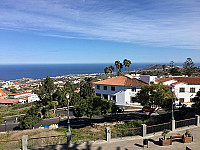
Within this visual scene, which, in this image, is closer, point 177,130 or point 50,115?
point 177,130

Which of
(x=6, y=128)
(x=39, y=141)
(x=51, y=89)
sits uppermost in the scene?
(x=51, y=89)

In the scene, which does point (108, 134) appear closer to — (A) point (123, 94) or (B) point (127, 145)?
(B) point (127, 145)

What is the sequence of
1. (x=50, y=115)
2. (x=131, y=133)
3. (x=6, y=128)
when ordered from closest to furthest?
(x=131, y=133), (x=6, y=128), (x=50, y=115)

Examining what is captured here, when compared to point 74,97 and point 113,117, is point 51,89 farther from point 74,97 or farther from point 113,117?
point 113,117

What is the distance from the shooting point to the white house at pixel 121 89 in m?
44.7

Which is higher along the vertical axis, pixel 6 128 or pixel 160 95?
pixel 160 95

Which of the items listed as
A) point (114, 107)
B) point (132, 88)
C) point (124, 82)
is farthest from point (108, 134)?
point (124, 82)

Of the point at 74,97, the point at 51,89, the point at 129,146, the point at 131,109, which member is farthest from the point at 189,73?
the point at 129,146

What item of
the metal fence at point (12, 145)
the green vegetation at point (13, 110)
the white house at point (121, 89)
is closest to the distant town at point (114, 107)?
the white house at point (121, 89)

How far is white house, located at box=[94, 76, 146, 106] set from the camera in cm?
4466


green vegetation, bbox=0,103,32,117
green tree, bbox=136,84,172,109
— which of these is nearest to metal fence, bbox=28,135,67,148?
green tree, bbox=136,84,172,109

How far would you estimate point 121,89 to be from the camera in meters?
45.7

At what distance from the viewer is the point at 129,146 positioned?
14672 mm

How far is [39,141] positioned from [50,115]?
23627 mm
